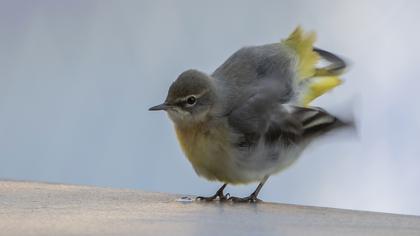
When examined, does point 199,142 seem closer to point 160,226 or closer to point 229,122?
point 229,122

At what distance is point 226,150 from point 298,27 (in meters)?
0.87

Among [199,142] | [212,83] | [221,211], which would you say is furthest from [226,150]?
[221,211]

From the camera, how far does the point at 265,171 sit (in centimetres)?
334

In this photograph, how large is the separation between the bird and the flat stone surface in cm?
59

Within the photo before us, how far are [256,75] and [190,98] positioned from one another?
276 mm

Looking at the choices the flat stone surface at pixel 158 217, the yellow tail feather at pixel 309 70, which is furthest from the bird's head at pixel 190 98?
the flat stone surface at pixel 158 217

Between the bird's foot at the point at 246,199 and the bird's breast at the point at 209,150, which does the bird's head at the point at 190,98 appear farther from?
the bird's foot at the point at 246,199

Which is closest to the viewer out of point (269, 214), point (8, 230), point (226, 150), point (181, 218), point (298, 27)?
point (8, 230)

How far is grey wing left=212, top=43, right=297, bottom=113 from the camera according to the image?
339cm

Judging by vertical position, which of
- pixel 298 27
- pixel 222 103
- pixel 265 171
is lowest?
pixel 265 171

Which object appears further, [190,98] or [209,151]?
[190,98]

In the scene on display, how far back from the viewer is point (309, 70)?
370 cm

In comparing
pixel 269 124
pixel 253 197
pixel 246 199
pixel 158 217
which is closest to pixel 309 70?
pixel 269 124

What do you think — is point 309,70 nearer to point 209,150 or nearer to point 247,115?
point 247,115
